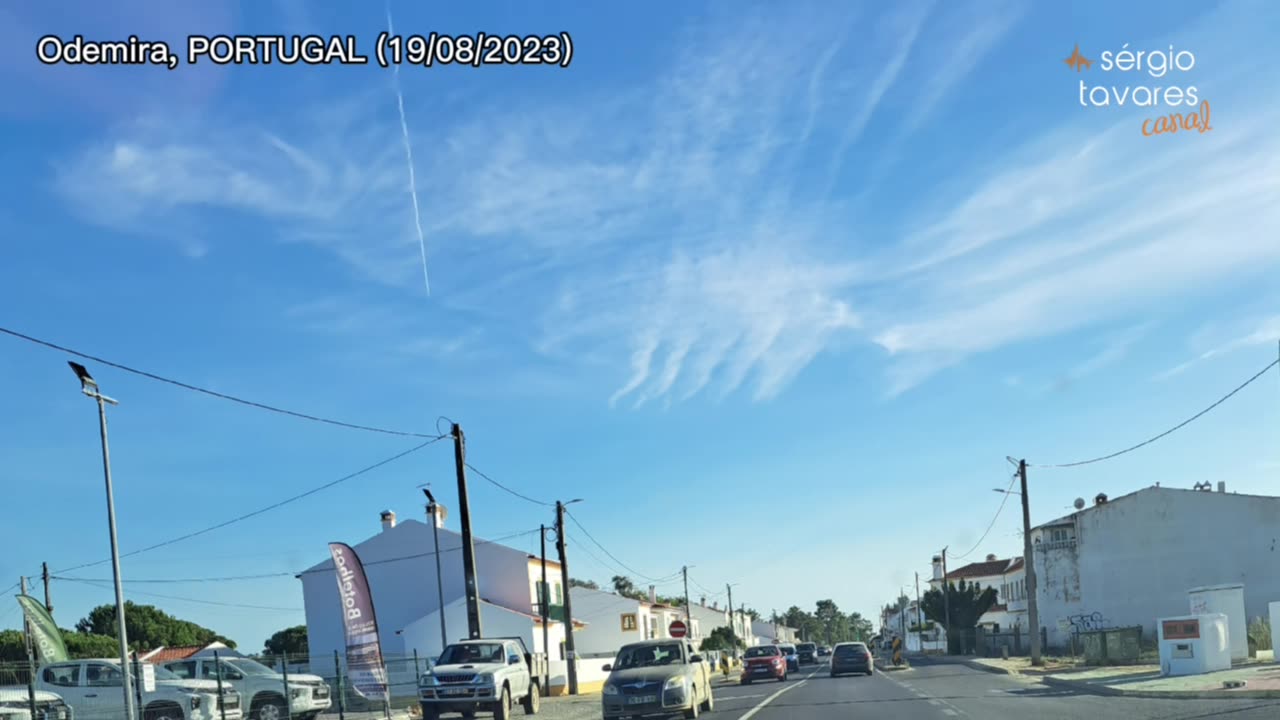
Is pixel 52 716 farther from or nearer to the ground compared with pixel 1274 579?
farther from the ground

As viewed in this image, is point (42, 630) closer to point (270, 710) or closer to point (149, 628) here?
point (270, 710)

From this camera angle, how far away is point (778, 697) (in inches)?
1228

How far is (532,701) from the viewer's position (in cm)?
2995

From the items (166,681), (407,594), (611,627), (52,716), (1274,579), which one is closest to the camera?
(52,716)

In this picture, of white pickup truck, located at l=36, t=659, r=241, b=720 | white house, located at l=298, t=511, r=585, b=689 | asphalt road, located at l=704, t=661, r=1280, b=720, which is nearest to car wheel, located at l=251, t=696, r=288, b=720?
white pickup truck, located at l=36, t=659, r=241, b=720

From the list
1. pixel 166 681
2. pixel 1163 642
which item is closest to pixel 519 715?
pixel 166 681

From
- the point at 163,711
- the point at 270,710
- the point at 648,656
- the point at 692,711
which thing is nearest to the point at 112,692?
the point at 163,711

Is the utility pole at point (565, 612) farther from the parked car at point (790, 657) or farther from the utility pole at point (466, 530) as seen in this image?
the parked car at point (790, 657)

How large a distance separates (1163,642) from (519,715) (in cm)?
1779

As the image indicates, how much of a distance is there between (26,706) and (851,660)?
111 ft

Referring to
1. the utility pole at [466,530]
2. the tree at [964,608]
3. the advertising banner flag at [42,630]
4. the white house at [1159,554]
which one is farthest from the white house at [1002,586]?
the advertising banner flag at [42,630]

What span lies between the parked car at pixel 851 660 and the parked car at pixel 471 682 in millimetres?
22583

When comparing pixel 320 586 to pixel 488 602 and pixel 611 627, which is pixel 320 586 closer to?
pixel 488 602

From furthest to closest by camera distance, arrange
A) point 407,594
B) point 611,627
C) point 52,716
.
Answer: point 611,627 → point 407,594 → point 52,716
